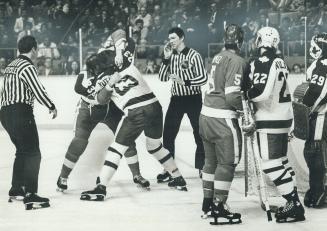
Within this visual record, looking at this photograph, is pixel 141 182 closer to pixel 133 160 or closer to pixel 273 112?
pixel 133 160

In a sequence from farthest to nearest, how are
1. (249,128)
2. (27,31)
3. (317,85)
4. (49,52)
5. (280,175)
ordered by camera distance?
(27,31)
(49,52)
(317,85)
(280,175)
(249,128)

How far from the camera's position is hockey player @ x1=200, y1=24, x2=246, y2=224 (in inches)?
173

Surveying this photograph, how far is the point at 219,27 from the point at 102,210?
734 cm

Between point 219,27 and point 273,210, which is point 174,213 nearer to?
point 273,210

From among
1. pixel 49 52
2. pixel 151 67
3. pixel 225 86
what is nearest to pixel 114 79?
pixel 225 86

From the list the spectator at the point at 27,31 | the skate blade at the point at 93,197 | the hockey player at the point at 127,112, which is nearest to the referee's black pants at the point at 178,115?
the hockey player at the point at 127,112

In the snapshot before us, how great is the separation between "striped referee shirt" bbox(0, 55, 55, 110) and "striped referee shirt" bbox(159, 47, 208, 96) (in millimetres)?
1596

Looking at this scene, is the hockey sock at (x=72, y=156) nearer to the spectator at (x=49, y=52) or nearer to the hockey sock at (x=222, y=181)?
the hockey sock at (x=222, y=181)

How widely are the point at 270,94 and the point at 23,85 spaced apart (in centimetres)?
191

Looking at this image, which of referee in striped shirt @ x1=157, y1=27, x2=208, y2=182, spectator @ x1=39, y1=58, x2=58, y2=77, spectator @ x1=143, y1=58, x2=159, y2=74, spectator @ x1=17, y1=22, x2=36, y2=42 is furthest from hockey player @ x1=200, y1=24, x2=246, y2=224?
spectator @ x1=17, y1=22, x2=36, y2=42

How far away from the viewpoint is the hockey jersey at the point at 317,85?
4746 mm

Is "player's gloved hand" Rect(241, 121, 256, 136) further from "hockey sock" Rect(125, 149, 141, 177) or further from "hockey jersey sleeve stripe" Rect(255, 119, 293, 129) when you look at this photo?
"hockey sock" Rect(125, 149, 141, 177)

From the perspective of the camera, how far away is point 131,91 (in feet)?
17.7

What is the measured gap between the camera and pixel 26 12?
12.7 metres
